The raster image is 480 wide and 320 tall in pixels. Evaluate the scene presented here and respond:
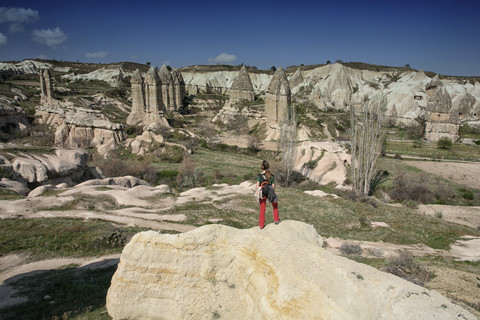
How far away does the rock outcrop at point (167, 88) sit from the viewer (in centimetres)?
4903

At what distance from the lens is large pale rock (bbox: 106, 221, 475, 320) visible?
4008mm

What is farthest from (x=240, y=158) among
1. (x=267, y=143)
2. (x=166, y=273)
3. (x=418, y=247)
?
(x=166, y=273)

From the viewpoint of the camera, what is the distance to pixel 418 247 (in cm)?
1120

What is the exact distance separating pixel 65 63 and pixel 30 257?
100 meters

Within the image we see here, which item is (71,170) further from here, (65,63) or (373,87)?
(65,63)

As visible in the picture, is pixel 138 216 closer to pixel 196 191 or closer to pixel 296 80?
pixel 196 191

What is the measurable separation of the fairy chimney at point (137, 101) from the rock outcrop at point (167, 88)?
10.3m

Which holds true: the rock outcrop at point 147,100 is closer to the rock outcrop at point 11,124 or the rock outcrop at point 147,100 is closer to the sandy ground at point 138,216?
the rock outcrop at point 11,124

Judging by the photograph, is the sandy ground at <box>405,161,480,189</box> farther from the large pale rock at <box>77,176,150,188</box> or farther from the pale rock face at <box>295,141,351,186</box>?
the large pale rock at <box>77,176,150,188</box>

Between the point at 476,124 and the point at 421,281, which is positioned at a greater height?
Answer: the point at 476,124

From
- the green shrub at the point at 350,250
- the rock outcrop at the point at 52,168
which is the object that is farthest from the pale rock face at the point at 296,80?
the green shrub at the point at 350,250

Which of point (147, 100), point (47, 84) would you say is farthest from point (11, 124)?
point (47, 84)

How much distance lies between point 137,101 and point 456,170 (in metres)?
36.7

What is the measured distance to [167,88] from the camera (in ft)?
163
